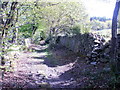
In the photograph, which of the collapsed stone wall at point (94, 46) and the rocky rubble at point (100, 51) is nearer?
the rocky rubble at point (100, 51)

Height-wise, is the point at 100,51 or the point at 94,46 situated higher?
the point at 94,46

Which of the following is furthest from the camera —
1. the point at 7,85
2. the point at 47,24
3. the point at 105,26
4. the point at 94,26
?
the point at 47,24

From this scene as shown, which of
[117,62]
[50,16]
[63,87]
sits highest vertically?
[50,16]

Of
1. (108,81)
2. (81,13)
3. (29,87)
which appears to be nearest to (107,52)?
(108,81)

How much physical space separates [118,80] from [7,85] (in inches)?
106

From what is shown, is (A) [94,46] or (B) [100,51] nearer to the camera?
(B) [100,51]

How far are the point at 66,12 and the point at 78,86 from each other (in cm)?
918

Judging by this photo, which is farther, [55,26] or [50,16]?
[55,26]

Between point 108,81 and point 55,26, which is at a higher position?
point 55,26

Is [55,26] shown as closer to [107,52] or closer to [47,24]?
[47,24]

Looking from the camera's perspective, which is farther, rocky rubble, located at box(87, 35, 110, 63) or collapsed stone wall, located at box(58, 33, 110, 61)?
collapsed stone wall, located at box(58, 33, 110, 61)

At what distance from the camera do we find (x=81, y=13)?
1210cm

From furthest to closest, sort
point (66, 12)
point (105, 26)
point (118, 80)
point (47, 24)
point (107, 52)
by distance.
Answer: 1. point (47, 24)
2. point (66, 12)
3. point (105, 26)
4. point (107, 52)
5. point (118, 80)

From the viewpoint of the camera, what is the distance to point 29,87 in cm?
382
